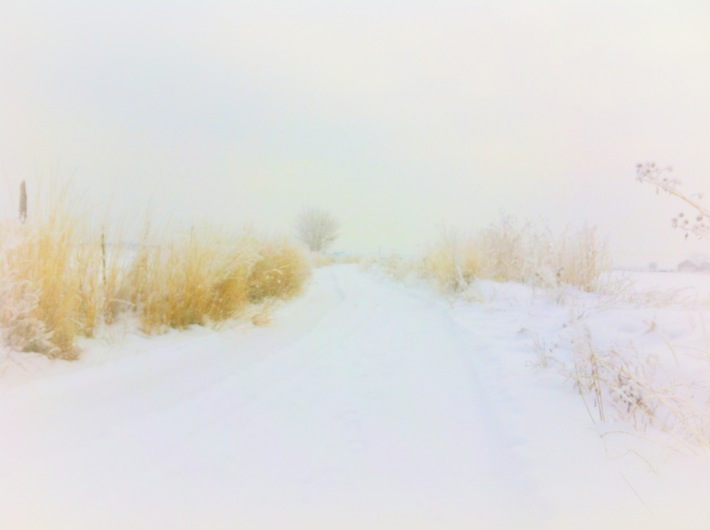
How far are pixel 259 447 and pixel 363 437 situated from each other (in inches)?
17.3

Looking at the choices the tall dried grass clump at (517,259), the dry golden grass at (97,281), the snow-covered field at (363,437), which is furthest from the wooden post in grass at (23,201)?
the tall dried grass clump at (517,259)

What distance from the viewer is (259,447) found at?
164 centimetres

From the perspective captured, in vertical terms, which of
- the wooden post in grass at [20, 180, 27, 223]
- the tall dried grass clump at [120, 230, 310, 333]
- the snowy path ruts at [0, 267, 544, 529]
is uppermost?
the wooden post in grass at [20, 180, 27, 223]

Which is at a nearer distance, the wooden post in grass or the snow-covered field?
the snow-covered field

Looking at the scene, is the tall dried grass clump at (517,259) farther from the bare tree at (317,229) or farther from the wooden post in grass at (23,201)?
the bare tree at (317,229)

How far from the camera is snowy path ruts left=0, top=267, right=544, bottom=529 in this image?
4.11 feet

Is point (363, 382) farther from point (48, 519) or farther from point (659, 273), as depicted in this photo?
point (659, 273)

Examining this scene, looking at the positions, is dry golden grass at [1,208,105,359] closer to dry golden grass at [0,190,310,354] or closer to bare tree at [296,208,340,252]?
dry golden grass at [0,190,310,354]

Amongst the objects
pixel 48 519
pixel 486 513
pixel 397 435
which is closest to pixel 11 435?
pixel 48 519

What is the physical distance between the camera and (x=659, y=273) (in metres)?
6.15

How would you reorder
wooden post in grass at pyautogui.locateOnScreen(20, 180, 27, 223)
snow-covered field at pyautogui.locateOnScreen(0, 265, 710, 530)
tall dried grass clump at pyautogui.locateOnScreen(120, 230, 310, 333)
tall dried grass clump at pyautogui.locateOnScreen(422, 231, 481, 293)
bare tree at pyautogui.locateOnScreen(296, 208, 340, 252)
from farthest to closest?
bare tree at pyautogui.locateOnScreen(296, 208, 340, 252), tall dried grass clump at pyautogui.locateOnScreen(422, 231, 481, 293), tall dried grass clump at pyautogui.locateOnScreen(120, 230, 310, 333), wooden post in grass at pyautogui.locateOnScreen(20, 180, 27, 223), snow-covered field at pyautogui.locateOnScreen(0, 265, 710, 530)

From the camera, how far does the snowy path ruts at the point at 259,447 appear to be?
125cm

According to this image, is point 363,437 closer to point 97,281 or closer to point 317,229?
point 97,281

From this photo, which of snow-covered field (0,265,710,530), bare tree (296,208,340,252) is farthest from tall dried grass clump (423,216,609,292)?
bare tree (296,208,340,252)
